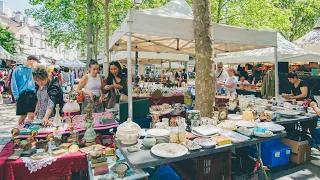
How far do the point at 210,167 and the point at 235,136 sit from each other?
491mm

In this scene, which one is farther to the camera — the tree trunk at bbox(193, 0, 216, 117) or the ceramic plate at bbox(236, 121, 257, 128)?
the tree trunk at bbox(193, 0, 216, 117)

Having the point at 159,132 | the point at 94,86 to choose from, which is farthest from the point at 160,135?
the point at 94,86

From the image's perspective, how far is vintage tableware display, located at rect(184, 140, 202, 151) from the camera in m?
2.20

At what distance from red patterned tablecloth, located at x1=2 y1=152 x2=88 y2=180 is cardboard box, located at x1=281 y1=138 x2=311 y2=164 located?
3.62m

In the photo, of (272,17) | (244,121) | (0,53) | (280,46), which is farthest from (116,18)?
(244,121)

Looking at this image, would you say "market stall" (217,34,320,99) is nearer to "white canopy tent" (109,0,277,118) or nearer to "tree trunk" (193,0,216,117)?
"white canopy tent" (109,0,277,118)

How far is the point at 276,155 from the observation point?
362 centimetres

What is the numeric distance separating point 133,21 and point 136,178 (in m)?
2.19

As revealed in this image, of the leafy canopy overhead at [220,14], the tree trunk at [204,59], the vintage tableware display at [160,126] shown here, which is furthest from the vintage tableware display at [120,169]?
the leafy canopy overhead at [220,14]

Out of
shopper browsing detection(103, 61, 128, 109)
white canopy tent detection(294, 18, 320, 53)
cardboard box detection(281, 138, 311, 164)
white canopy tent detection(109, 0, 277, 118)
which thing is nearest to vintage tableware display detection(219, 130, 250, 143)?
white canopy tent detection(109, 0, 277, 118)

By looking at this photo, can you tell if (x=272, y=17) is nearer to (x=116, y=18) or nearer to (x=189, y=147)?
(x=116, y=18)

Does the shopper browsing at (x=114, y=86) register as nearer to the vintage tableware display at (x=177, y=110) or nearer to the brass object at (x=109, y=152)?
the vintage tableware display at (x=177, y=110)

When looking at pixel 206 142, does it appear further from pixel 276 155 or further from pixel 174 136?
pixel 276 155

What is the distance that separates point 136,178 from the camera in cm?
197
